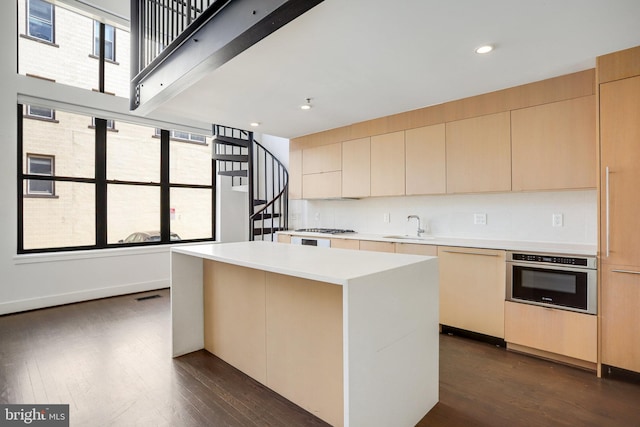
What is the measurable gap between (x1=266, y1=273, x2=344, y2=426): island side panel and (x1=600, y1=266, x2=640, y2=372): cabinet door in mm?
2046

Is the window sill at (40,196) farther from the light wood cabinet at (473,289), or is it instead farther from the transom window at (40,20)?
the light wood cabinet at (473,289)

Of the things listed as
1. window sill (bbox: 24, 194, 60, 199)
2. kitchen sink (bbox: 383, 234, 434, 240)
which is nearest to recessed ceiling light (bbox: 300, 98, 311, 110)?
kitchen sink (bbox: 383, 234, 434, 240)

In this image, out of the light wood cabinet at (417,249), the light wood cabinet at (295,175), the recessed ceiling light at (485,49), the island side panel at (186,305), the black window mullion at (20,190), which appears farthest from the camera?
the light wood cabinet at (295,175)

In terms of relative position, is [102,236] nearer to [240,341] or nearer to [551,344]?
[240,341]

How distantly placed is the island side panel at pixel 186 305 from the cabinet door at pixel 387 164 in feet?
7.55

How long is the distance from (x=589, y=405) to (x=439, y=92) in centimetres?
269

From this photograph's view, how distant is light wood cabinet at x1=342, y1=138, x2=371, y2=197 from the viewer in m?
4.05

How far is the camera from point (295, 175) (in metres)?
5.03

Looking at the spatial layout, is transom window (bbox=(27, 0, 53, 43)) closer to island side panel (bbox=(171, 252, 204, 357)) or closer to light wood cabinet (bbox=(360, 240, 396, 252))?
island side panel (bbox=(171, 252, 204, 357))

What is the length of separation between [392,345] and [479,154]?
2362 mm

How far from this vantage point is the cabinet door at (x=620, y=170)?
2186 millimetres

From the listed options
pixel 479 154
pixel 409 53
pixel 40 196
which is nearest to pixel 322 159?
pixel 479 154

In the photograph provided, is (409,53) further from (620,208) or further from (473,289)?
(473,289)

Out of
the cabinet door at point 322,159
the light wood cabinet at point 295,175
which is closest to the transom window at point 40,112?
the light wood cabinet at point 295,175
